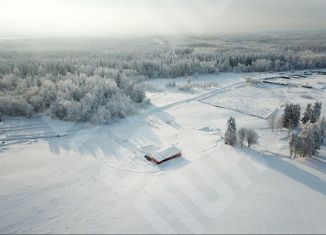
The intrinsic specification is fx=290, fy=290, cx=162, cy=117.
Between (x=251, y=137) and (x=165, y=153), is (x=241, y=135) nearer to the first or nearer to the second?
(x=251, y=137)

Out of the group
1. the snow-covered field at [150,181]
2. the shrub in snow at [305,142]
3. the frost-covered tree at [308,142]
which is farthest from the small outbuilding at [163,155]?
the frost-covered tree at [308,142]

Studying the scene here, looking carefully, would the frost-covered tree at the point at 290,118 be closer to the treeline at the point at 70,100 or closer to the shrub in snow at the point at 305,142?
the shrub in snow at the point at 305,142

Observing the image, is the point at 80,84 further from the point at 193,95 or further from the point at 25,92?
the point at 193,95

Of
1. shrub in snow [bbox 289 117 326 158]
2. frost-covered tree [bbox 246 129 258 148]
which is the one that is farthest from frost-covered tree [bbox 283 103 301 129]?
frost-covered tree [bbox 246 129 258 148]

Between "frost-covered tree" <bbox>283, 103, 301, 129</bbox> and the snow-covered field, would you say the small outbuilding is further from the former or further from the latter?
"frost-covered tree" <bbox>283, 103, 301, 129</bbox>

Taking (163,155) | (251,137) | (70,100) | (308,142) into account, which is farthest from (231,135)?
(70,100)

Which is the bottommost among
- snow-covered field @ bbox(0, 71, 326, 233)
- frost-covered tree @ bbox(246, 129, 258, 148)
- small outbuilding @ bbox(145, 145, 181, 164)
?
snow-covered field @ bbox(0, 71, 326, 233)

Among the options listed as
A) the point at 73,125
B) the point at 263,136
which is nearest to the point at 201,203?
the point at 263,136
